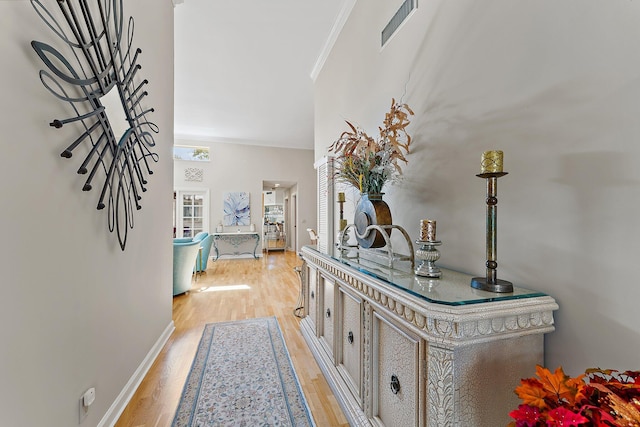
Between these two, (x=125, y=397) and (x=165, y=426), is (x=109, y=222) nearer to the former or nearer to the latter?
(x=125, y=397)

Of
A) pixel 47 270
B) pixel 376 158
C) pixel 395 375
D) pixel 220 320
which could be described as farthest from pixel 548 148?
pixel 220 320

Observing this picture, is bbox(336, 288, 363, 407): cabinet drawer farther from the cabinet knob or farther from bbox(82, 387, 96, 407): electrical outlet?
bbox(82, 387, 96, 407): electrical outlet

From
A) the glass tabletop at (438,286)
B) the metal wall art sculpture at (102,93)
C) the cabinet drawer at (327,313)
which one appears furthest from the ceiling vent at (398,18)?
the cabinet drawer at (327,313)

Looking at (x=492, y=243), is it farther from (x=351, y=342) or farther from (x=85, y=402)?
(x=85, y=402)

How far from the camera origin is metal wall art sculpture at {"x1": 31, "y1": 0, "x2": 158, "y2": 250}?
1158mm

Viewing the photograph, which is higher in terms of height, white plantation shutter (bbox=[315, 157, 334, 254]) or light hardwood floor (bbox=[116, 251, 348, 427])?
white plantation shutter (bbox=[315, 157, 334, 254])

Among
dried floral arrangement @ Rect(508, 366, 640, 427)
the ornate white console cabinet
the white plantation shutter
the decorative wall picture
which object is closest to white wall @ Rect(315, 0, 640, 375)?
the ornate white console cabinet

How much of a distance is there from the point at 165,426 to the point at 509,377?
1.84 metres

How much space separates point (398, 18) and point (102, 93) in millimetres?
2138

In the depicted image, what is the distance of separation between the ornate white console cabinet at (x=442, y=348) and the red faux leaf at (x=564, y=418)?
1.07 feet

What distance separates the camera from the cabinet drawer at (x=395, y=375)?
1.07 metres

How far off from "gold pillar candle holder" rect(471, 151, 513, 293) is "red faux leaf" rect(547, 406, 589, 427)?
20.8 inches

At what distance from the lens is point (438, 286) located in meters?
1.19

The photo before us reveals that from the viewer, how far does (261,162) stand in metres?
8.33
